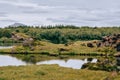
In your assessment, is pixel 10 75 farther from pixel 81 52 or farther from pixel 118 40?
pixel 118 40

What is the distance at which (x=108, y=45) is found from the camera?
15812cm

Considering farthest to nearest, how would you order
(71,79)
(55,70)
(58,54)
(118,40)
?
(118,40) < (58,54) < (55,70) < (71,79)

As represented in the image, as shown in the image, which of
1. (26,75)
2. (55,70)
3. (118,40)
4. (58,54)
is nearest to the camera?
(26,75)

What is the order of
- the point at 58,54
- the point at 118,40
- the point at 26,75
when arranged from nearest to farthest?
the point at 26,75
the point at 58,54
the point at 118,40

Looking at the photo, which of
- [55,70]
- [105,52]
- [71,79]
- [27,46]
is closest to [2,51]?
[27,46]

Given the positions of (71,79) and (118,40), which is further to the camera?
(118,40)

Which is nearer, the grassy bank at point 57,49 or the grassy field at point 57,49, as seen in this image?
the grassy bank at point 57,49

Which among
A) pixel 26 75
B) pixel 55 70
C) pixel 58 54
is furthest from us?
pixel 58 54

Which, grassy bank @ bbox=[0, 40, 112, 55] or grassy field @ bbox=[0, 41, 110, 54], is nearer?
grassy bank @ bbox=[0, 40, 112, 55]

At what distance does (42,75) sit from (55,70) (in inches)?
322

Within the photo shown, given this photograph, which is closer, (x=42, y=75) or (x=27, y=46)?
(x=42, y=75)

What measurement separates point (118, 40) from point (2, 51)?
51981 millimetres

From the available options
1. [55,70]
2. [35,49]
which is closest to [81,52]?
[35,49]

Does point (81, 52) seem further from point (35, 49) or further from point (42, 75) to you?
point (42, 75)
